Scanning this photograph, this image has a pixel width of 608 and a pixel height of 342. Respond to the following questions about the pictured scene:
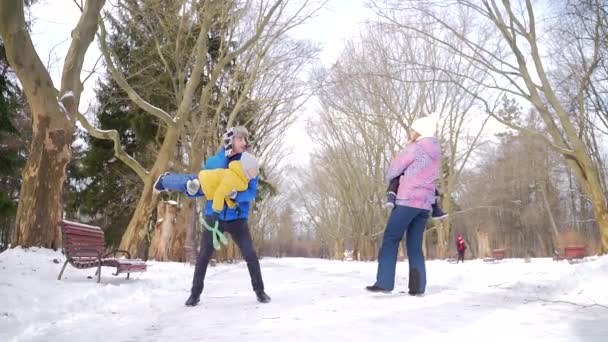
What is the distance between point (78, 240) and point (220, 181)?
11.1ft

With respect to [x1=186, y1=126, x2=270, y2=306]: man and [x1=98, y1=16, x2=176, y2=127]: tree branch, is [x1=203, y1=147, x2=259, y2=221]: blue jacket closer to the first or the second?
[x1=186, y1=126, x2=270, y2=306]: man

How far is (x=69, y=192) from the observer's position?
25.8 m

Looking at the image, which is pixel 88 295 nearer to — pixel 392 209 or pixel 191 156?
pixel 392 209

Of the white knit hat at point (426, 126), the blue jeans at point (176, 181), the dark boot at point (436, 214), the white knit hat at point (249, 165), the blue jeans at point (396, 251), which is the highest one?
the white knit hat at point (426, 126)

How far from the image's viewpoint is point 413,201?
196 inches

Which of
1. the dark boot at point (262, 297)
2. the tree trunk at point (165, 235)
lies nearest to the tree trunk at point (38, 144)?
the dark boot at point (262, 297)

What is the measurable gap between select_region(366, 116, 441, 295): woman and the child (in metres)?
1.58

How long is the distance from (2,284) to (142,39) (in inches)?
536

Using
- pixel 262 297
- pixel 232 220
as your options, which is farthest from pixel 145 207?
pixel 262 297

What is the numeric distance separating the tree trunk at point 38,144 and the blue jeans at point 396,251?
550 cm

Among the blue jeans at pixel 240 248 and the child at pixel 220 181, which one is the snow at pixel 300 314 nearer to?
the blue jeans at pixel 240 248

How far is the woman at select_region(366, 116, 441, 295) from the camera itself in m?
4.99

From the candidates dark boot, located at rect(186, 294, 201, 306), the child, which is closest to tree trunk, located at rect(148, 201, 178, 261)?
dark boot, located at rect(186, 294, 201, 306)

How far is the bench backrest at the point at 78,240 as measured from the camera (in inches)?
250
